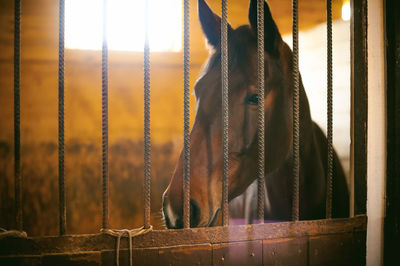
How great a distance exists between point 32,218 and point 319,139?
3.25 metres

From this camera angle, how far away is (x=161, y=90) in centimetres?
339

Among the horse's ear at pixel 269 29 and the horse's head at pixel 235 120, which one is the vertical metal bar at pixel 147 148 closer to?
the horse's head at pixel 235 120

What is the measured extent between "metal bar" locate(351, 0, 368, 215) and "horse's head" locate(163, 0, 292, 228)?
32 cm

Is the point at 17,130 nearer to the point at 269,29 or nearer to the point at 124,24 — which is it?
the point at 269,29

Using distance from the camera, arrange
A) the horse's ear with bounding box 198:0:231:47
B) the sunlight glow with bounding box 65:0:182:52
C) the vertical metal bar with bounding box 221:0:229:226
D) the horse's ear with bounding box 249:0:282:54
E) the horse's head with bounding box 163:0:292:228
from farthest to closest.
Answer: the sunlight glow with bounding box 65:0:182:52, the horse's ear with bounding box 198:0:231:47, the horse's ear with bounding box 249:0:282:54, the horse's head with bounding box 163:0:292:228, the vertical metal bar with bounding box 221:0:229:226

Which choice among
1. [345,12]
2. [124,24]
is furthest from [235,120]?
[124,24]

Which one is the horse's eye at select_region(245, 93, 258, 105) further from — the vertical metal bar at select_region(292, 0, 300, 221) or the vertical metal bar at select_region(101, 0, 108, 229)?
the vertical metal bar at select_region(101, 0, 108, 229)

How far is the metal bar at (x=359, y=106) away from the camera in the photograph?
1179 millimetres

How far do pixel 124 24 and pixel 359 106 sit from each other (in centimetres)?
246

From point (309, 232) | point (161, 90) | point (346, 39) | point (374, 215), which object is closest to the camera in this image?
point (309, 232)

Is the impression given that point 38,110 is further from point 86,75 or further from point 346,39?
point 346,39

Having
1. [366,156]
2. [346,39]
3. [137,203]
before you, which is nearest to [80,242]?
[366,156]

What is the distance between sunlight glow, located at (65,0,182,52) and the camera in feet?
9.07

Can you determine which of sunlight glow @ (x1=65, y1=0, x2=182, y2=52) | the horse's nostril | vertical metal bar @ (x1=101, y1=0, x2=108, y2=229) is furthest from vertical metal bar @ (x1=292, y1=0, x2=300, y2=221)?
sunlight glow @ (x1=65, y1=0, x2=182, y2=52)
